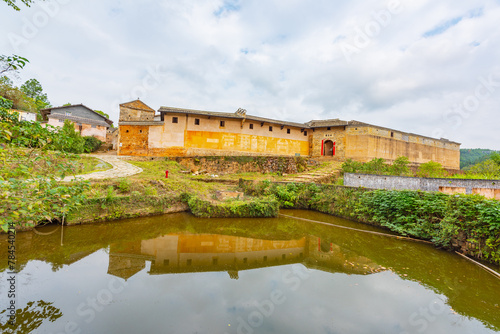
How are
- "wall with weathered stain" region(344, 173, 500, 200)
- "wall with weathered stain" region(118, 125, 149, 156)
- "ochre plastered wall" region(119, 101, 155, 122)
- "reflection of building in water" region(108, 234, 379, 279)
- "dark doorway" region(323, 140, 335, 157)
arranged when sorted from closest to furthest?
"reflection of building in water" region(108, 234, 379, 279) < "wall with weathered stain" region(344, 173, 500, 200) < "wall with weathered stain" region(118, 125, 149, 156) < "dark doorway" region(323, 140, 335, 157) < "ochre plastered wall" region(119, 101, 155, 122)

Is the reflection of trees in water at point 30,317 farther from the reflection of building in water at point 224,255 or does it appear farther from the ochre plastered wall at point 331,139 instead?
the ochre plastered wall at point 331,139

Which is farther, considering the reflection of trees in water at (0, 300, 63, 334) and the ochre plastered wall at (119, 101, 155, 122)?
the ochre plastered wall at (119, 101, 155, 122)

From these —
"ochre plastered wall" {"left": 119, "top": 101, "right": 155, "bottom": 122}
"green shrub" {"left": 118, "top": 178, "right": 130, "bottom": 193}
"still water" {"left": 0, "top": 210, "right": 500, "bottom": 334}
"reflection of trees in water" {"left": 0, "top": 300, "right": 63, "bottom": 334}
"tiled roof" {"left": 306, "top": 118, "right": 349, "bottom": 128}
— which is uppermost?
"ochre plastered wall" {"left": 119, "top": 101, "right": 155, "bottom": 122}

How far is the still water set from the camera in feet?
11.2

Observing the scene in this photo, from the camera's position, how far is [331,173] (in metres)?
15.3

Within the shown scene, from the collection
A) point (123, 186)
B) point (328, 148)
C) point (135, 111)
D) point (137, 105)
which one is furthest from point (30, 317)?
point (137, 105)

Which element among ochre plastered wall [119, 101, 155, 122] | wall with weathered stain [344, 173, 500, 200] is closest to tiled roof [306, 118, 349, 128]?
wall with weathered stain [344, 173, 500, 200]

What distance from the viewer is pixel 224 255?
5867mm

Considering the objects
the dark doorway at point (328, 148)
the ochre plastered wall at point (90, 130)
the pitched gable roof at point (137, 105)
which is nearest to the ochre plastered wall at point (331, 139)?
the dark doorway at point (328, 148)

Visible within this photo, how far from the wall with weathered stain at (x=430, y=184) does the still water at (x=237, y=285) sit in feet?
10.9

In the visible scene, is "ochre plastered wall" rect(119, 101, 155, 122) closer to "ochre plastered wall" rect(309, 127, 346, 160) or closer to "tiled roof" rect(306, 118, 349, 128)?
"tiled roof" rect(306, 118, 349, 128)

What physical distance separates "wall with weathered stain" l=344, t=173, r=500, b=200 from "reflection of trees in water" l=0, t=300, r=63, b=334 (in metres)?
10.6

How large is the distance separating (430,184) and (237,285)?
29.4 ft

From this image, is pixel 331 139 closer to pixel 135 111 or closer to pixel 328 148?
pixel 328 148
